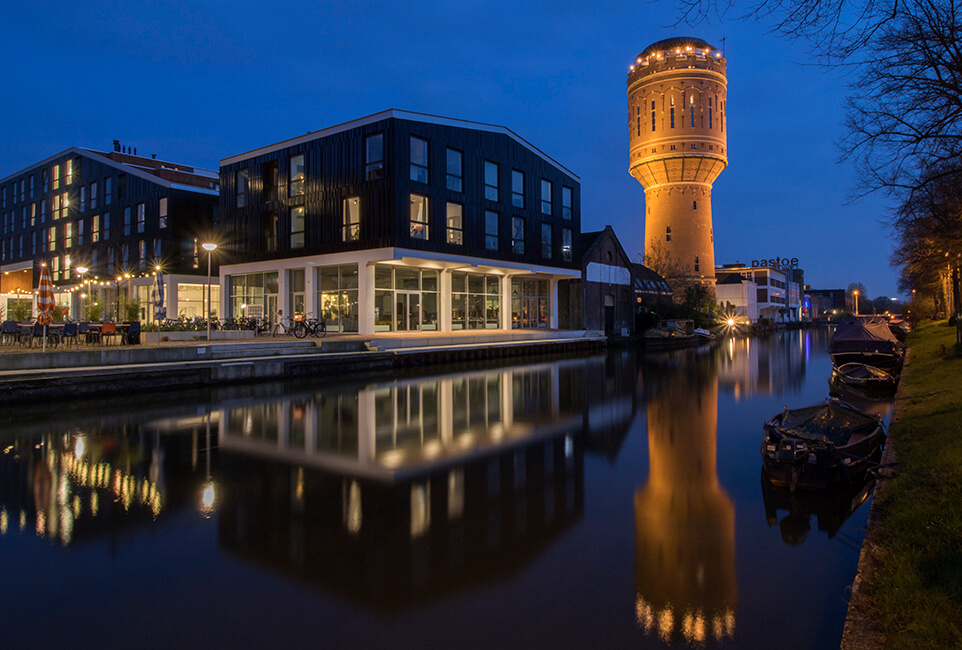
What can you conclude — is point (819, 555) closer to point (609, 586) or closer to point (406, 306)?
point (609, 586)

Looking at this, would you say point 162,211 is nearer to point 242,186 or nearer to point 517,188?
point 242,186

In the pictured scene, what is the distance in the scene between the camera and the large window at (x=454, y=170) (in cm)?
2952

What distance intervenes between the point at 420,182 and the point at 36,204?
4175 cm

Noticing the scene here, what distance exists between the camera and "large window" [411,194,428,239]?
90.4ft

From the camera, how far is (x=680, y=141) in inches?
2367

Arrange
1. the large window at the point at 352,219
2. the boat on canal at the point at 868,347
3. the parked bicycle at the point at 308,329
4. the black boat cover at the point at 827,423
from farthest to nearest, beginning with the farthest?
the large window at the point at 352,219 → the parked bicycle at the point at 308,329 → the boat on canal at the point at 868,347 → the black boat cover at the point at 827,423

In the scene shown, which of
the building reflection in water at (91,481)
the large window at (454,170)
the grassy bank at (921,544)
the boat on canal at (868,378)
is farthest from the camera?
the large window at (454,170)

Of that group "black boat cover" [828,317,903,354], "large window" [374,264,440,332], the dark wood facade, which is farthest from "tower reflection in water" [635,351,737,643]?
"large window" [374,264,440,332]

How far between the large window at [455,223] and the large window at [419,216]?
164cm

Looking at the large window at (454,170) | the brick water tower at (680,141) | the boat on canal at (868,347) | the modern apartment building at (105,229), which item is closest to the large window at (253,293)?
the modern apartment building at (105,229)

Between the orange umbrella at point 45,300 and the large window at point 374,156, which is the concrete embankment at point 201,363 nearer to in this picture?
the orange umbrella at point 45,300

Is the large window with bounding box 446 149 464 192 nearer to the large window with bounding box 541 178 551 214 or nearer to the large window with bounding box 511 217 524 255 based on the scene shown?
the large window with bounding box 511 217 524 255

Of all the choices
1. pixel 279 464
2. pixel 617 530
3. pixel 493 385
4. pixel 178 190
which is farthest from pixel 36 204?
pixel 617 530

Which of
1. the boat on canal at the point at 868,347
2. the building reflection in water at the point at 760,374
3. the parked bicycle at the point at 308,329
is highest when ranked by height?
the parked bicycle at the point at 308,329
